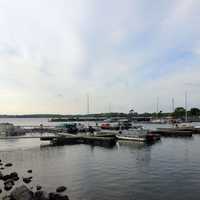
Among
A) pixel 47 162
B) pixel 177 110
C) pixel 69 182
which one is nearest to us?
pixel 69 182

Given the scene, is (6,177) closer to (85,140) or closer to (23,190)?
(23,190)

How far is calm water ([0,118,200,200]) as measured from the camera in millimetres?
22266

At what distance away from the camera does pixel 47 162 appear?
36406mm

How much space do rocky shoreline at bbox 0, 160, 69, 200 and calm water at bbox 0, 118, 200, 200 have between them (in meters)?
0.75

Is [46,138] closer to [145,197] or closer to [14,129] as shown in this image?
[14,129]

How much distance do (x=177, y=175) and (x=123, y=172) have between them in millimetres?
5283

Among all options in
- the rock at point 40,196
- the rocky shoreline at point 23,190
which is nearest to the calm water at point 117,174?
the rocky shoreline at point 23,190

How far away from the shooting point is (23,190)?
2056 cm

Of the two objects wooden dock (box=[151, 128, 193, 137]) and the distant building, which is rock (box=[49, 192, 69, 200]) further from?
wooden dock (box=[151, 128, 193, 137])

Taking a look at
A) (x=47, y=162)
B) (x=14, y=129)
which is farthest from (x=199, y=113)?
(x=47, y=162)

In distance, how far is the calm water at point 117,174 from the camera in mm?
22266

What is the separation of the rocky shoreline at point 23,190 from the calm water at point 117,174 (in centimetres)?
75

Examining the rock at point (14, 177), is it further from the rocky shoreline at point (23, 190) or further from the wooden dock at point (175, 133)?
the wooden dock at point (175, 133)

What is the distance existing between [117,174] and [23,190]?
1063cm
